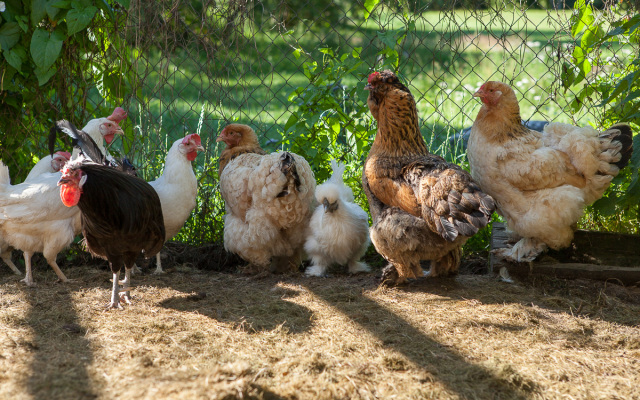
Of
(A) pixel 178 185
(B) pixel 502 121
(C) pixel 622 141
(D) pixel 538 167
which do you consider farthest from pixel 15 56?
(C) pixel 622 141

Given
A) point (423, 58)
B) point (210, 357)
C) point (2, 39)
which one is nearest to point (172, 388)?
point (210, 357)

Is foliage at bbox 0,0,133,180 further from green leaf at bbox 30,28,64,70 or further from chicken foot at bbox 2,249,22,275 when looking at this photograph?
chicken foot at bbox 2,249,22,275

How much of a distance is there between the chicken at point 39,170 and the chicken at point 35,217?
14 cm

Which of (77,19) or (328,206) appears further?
(328,206)

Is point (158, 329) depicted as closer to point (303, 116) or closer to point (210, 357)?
point (210, 357)

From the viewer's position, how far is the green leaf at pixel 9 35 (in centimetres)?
400

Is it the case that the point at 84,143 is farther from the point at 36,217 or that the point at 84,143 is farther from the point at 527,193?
the point at 527,193

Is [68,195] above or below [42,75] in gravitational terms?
below

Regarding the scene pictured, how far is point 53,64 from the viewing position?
4254 mm

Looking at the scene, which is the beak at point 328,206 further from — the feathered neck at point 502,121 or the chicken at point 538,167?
the feathered neck at point 502,121

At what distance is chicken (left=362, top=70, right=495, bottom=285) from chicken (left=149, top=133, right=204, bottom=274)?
1.30 m

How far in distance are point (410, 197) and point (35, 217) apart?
249 centimetres

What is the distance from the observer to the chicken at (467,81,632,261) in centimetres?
385

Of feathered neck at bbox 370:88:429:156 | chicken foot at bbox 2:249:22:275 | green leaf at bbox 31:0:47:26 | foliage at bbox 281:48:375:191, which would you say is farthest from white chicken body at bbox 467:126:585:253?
chicken foot at bbox 2:249:22:275
